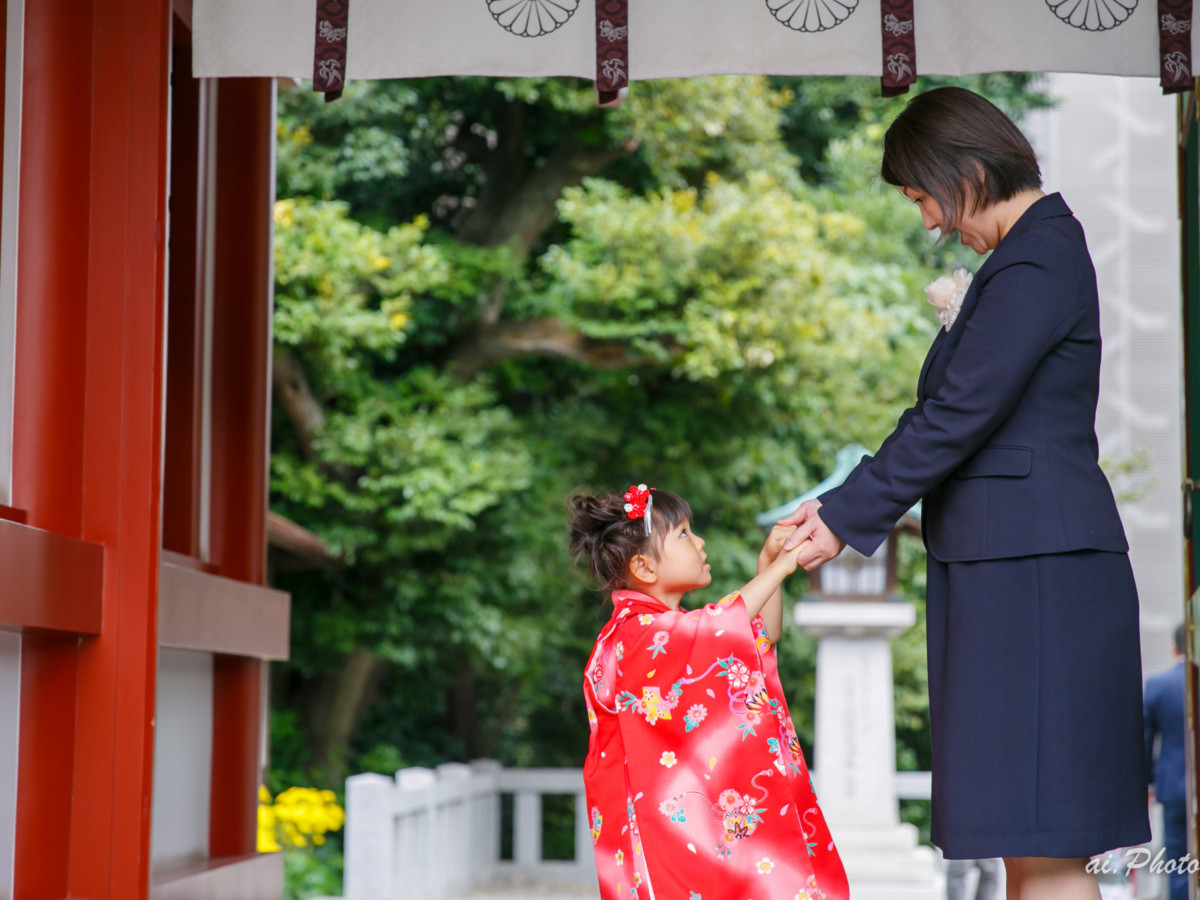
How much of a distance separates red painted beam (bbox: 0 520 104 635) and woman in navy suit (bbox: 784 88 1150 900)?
1151mm

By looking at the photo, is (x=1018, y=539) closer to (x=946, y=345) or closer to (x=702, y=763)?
(x=946, y=345)

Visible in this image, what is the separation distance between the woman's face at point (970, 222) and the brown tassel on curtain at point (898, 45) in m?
0.35

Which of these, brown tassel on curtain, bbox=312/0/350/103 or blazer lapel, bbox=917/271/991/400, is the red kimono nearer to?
blazer lapel, bbox=917/271/991/400

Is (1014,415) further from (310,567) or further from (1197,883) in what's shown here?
(310,567)

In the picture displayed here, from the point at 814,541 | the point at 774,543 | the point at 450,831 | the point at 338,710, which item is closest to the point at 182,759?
the point at 774,543

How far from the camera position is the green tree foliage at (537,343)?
6785 millimetres

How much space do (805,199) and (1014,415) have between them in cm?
637

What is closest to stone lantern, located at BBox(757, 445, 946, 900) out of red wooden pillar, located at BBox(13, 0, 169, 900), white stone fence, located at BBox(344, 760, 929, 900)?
white stone fence, located at BBox(344, 760, 929, 900)

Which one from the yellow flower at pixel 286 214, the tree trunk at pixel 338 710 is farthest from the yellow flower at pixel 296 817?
the yellow flower at pixel 286 214

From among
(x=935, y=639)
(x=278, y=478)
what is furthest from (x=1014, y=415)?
(x=278, y=478)

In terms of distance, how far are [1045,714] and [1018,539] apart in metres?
0.23

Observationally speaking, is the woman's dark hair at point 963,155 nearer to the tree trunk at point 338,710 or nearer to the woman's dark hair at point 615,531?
the woman's dark hair at point 615,531

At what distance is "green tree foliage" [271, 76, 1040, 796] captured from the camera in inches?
267

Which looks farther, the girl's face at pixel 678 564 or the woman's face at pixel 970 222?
Answer: the girl's face at pixel 678 564
